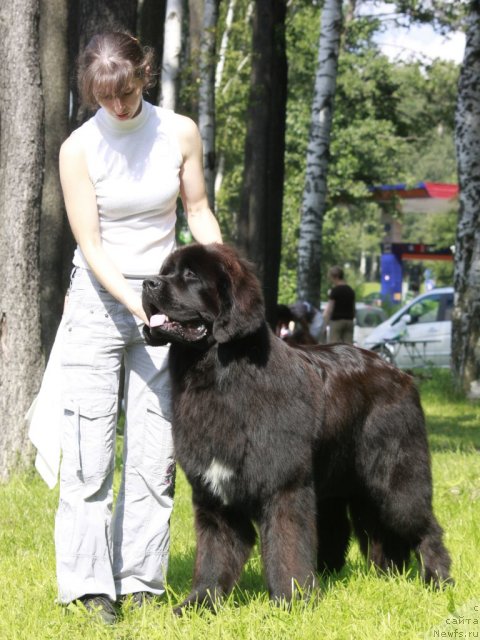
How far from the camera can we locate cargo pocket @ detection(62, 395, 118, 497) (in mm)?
4844

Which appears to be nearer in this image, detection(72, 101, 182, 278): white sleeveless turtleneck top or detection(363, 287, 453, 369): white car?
detection(72, 101, 182, 278): white sleeveless turtleneck top

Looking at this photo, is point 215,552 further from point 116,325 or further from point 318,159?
point 318,159

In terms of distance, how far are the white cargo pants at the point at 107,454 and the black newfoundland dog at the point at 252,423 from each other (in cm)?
25

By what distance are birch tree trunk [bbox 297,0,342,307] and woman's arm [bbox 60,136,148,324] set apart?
13.3 meters

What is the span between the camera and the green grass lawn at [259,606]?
4473mm

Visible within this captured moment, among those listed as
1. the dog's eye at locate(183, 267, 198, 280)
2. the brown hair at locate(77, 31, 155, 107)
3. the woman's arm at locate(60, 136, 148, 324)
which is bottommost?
the dog's eye at locate(183, 267, 198, 280)

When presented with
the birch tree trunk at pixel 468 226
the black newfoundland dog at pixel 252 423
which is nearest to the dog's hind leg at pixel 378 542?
the black newfoundland dog at pixel 252 423

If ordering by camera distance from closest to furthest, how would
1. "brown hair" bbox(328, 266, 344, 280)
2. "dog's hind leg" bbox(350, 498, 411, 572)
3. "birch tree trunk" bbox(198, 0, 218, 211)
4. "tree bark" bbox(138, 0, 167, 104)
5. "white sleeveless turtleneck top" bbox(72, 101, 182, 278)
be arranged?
"white sleeveless turtleneck top" bbox(72, 101, 182, 278)
"dog's hind leg" bbox(350, 498, 411, 572)
"tree bark" bbox(138, 0, 167, 104)
"birch tree trunk" bbox(198, 0, 218, 211)
"brown hair" bbox(328, 266, 344, 280)

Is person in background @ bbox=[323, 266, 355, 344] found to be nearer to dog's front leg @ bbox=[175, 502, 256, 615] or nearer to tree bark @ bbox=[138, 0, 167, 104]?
tree bark @ bbox=[138, 0, 167, 104]

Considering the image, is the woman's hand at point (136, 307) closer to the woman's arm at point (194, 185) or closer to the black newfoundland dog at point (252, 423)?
the black newfoundland dog at point (252, 423)

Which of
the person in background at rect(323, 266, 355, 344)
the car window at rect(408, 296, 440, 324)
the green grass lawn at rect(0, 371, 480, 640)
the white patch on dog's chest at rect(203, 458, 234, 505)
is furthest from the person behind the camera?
the car window at rect(408, 296, 440, 324)

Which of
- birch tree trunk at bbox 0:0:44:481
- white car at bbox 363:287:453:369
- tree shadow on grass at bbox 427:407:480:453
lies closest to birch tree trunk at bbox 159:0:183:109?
Answer: tree shadow on grass at bbox 427:407:480:453

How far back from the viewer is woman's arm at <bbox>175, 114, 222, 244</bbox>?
496 cm

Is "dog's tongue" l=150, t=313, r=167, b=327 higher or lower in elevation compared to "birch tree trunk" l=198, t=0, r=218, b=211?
lower
